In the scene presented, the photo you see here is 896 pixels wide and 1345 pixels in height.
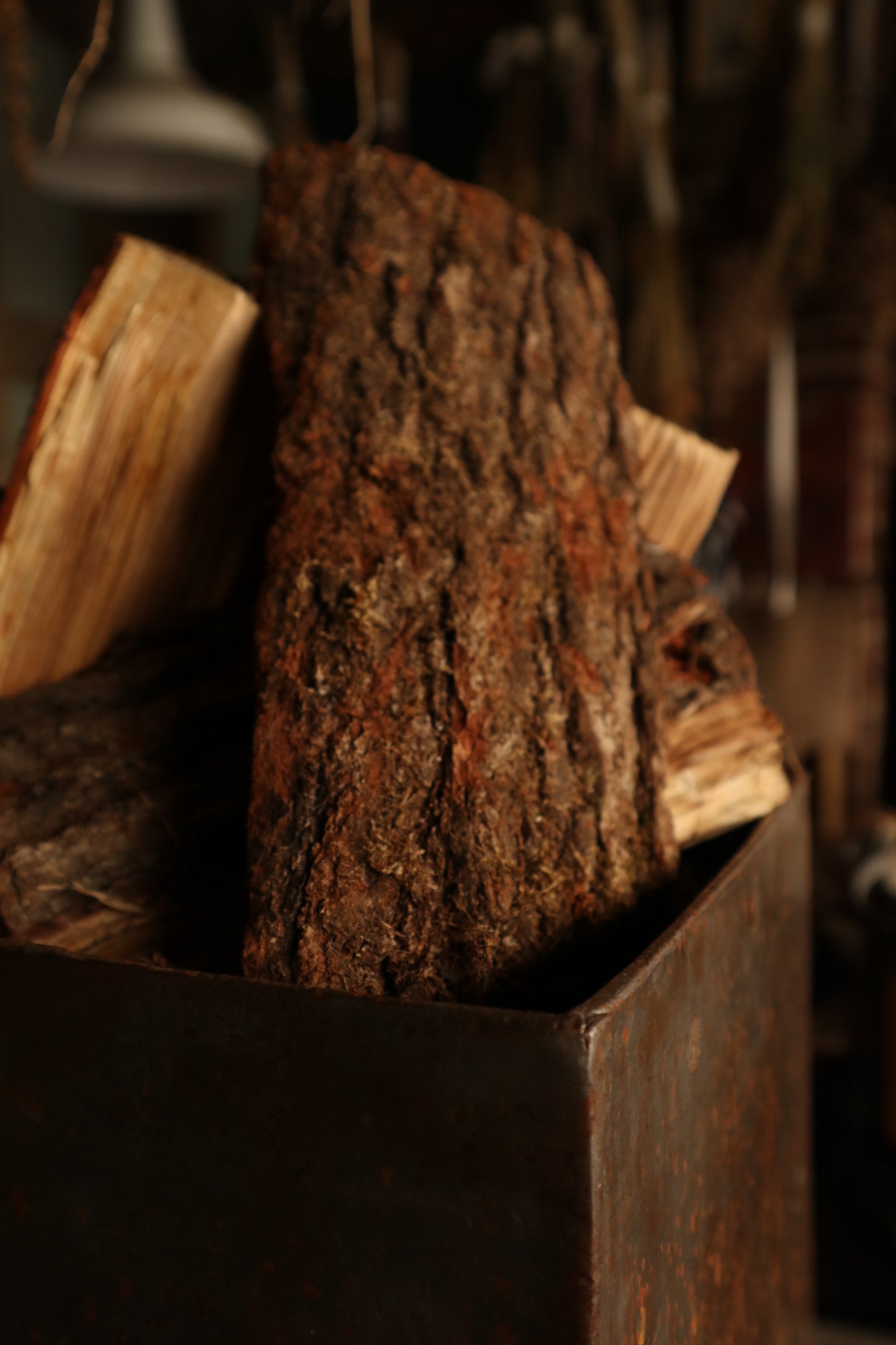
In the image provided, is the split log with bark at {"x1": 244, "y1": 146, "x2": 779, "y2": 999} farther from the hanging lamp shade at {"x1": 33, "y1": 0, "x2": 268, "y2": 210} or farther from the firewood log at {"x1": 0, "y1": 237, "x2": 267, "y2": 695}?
the hanging lamp shade at {"x1": 33, "y1": 0, "x2": 268, "y2": 210}

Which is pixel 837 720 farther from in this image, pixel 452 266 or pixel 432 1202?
pixel 432 1202

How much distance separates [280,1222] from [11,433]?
314cm

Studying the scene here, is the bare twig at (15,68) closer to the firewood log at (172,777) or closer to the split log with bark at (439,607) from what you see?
the split log with bark at (439,607)

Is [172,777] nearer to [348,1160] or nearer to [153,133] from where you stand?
[348,1160]

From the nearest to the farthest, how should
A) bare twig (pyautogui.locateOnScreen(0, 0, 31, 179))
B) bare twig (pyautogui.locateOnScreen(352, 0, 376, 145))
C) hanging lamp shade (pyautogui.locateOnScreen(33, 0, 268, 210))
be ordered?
bare twig (pyautogui.locateOnScreen(352, 0, 376, 145))
bare twig (pyautogui.locateOnScreen(0, 0, 31, 179))
hanging lamp shade (pyautogui.locateOnScreen(33, 0, 268, 210))

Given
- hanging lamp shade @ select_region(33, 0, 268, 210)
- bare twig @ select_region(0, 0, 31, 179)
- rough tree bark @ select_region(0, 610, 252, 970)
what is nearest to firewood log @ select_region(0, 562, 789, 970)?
rough tree bark @ select_region(0, 610, 252, 970)

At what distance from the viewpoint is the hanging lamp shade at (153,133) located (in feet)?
6.41

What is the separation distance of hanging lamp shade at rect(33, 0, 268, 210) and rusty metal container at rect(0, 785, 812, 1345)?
5.78ft

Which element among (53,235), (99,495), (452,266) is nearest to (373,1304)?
(99,495)

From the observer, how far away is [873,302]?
3.04 m

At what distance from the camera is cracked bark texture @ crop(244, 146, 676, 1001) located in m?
0.71

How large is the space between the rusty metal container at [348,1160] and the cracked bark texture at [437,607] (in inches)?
4.1

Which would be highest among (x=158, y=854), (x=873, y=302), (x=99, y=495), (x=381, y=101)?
(x=381, y=101)

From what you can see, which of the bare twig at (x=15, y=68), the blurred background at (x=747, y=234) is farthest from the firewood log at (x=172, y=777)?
the blurred background at (x=747, y=234)
